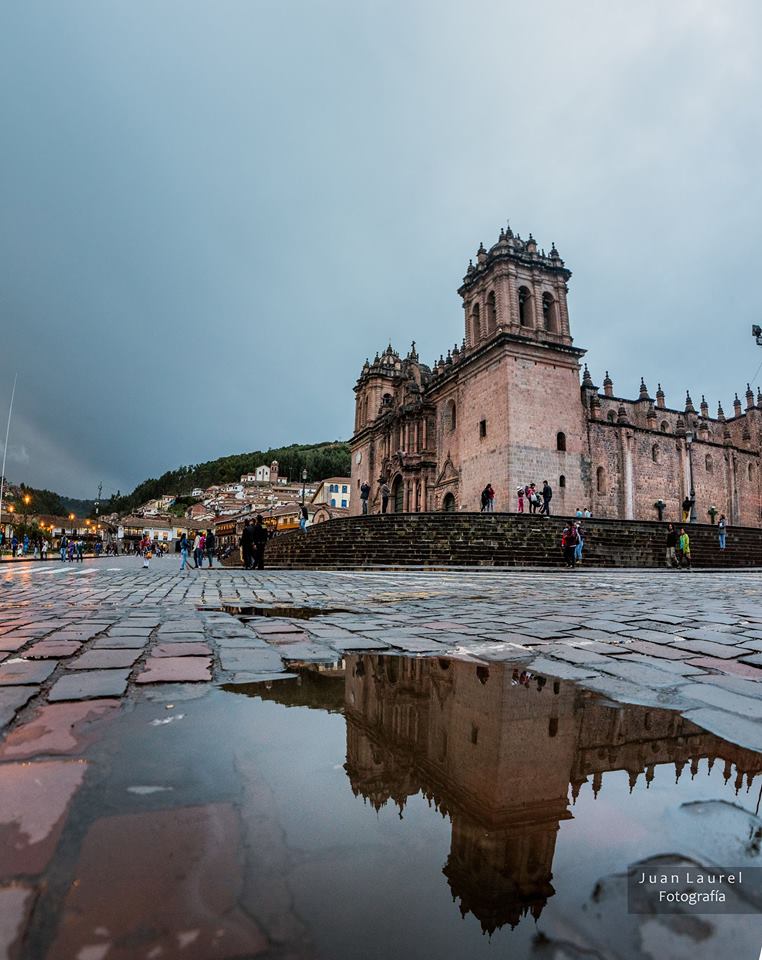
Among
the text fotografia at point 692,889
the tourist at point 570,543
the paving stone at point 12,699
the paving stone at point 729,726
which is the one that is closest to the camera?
the text fotografia at point 692,889

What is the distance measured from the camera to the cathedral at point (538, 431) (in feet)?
102

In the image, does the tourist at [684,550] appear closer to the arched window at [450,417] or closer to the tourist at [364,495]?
the arched window at [450,417]

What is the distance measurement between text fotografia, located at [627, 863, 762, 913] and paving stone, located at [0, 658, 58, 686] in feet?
7.96

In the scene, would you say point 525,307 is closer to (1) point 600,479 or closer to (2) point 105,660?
(1) point 600,479

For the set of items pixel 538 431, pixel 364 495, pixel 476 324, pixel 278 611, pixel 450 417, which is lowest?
pixel 278 611

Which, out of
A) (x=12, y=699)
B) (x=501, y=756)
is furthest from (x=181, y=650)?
(x=501, y=756)

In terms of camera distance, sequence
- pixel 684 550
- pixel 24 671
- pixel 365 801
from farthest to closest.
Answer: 1. pixel 684 550
2. pixel 24 671
3. pixel 365 801

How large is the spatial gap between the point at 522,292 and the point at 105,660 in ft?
115

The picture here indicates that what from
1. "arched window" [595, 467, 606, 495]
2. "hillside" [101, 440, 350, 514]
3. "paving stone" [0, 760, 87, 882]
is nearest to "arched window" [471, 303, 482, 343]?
"arched window" [595, 467, 606, 495]

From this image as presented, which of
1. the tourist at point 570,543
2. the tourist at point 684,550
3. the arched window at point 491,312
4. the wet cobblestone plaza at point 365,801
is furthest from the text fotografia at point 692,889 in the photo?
the arched window at point 491,312

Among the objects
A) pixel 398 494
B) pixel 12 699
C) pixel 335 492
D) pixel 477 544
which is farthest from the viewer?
pixel 335 492

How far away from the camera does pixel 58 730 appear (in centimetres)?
179

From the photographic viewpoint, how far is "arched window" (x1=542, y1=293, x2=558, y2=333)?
33.6 m

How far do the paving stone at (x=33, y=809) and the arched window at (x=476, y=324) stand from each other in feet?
119
